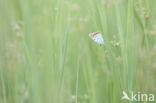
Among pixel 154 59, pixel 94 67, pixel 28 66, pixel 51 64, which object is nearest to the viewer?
pixel 51 64

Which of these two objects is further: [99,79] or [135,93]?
[99,79]

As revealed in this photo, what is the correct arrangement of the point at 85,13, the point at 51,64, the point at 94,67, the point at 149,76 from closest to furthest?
the point at 51,64
the point at 149,76
the point at 94,67
the point at 85,13

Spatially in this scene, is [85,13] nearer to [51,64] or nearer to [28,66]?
[28,66]

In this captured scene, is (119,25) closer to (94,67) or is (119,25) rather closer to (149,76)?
(149,76)

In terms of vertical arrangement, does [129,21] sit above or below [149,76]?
above

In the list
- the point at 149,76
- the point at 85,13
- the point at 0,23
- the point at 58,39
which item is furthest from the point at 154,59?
the point at 0,23

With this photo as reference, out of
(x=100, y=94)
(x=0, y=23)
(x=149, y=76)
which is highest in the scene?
(x=0, y=23)
